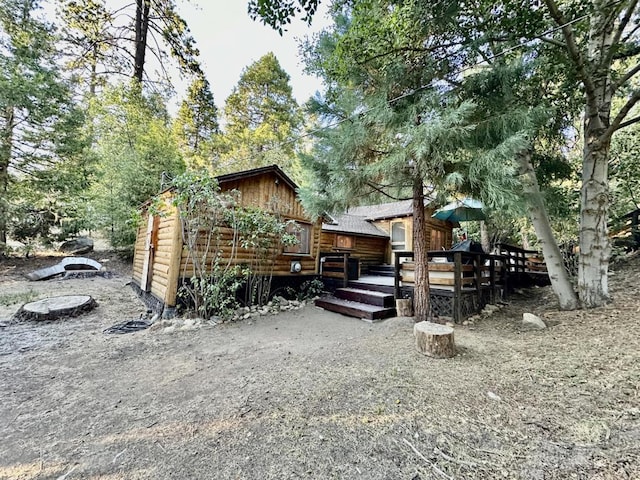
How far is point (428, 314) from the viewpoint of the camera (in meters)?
5.03

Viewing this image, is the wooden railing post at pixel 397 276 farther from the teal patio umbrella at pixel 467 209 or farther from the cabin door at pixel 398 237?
the cabin door at pixel 398 237

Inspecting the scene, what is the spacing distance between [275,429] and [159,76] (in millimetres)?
15814

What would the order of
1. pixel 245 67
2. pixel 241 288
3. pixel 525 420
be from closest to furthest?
pixel 525 420
pixel 241 288
pixel 245 67

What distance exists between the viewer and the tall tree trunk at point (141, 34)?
1117 centimetres

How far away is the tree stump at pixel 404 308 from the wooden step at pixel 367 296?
50 cm

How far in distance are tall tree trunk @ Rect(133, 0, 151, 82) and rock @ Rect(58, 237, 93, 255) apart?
27.9 feet

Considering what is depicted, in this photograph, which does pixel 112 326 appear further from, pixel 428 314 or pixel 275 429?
pixel 428 314

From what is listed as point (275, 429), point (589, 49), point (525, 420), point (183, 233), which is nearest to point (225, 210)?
point (183, 233)

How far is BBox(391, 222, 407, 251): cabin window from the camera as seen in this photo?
11953 mm

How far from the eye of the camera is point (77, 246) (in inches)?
513

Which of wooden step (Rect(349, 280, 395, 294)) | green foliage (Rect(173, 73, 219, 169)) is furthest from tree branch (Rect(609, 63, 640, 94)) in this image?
green foliage (Rect(173, 73, 219, 169))

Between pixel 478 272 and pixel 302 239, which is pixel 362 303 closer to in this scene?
pixel 478 272

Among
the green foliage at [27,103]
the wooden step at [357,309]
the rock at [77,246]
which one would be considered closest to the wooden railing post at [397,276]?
the wooden step at [357,309]

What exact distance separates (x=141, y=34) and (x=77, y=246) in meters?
10.5
